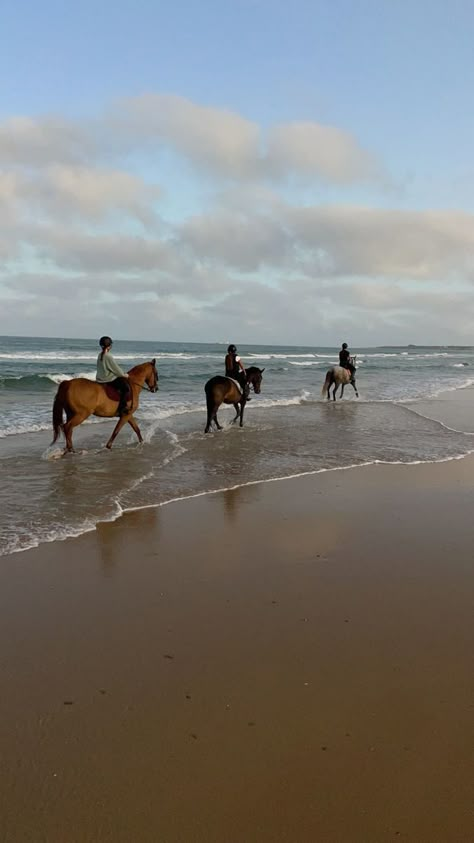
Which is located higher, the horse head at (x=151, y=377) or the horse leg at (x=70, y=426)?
the horse head at (x=151, y=377)

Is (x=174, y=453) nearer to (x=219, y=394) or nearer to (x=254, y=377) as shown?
(x=219, y=394)

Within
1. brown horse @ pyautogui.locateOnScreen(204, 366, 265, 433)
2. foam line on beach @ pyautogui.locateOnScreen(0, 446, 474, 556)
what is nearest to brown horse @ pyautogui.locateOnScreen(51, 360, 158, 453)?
foam line on beach @ pyautogui.locateOnScreen(0, 446, 474, 556)

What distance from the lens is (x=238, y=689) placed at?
282cm

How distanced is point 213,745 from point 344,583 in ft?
6.55

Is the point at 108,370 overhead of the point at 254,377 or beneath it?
overhead

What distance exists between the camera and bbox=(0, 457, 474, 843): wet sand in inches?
81.3

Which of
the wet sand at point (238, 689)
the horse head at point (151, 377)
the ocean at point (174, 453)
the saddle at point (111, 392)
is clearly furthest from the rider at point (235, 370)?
the wet sand at point (238, 689)

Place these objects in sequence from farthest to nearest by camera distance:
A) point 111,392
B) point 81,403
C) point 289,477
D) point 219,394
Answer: point 219,394 → point 111,392 → point 81,403 → point 289,477

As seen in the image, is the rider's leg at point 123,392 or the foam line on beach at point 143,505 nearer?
the foam line on beach at point 143,505

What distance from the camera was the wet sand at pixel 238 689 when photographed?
2.06m

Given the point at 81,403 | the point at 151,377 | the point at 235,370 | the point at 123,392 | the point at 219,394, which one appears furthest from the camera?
the point at 235,370

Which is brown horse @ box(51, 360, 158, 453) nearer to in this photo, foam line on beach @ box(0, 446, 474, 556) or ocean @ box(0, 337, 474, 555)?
ocean @ box(0, 337, 474, 555)

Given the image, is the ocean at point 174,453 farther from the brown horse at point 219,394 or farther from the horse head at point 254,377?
the horse head at point 254,377

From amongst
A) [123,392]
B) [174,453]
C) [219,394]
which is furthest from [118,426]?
[219,394]
